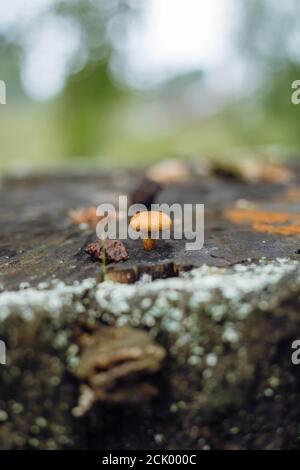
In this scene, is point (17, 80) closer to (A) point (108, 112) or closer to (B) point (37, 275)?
(A) point (108, 112)

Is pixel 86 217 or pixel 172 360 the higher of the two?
pixel 86 217

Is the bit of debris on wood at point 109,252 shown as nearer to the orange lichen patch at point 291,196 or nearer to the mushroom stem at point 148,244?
the mushroom stem at point 148,244

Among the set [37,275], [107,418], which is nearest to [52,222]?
[37,275]

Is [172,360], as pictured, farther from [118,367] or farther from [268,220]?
[268,220]

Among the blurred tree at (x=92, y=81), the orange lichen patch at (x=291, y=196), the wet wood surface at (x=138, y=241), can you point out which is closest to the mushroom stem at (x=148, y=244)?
the wet wood surface at (x=138, y=241)

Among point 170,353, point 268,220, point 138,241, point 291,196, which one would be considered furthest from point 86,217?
point 291,196

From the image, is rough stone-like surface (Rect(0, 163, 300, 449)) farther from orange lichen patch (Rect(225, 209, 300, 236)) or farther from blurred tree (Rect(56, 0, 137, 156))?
blurred tree (Rect(56, 0, 137, 156))
